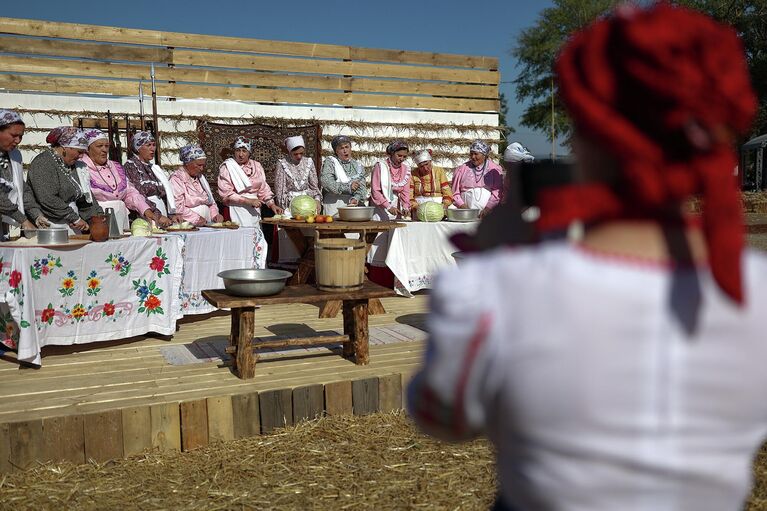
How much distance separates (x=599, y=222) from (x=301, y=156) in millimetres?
7981

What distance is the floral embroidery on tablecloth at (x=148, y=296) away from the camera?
18.3ft

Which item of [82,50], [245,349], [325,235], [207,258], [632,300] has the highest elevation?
[82,50]

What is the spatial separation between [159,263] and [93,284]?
53 centimetres

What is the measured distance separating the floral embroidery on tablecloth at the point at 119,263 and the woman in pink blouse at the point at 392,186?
3457 millimetres

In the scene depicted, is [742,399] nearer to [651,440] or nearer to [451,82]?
[651,440]

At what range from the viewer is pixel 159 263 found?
5.64 m

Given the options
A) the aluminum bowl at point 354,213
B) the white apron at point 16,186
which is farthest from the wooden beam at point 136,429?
the aluminum bowl at point 354,213

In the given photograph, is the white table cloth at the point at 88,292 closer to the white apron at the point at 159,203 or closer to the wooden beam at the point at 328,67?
the white apron at the point at 159,203

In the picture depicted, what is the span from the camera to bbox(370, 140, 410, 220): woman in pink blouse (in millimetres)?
8312

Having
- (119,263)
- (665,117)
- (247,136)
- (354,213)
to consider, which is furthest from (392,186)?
(665,117)

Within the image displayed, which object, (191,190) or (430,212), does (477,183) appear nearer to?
(430,212)

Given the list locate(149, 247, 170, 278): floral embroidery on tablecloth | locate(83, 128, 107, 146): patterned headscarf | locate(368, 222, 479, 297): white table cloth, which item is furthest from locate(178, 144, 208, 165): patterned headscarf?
locate(368, 222, 479, 297): white table cloth

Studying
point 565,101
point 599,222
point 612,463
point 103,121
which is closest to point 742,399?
point 612,463

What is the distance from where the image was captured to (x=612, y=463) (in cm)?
100
